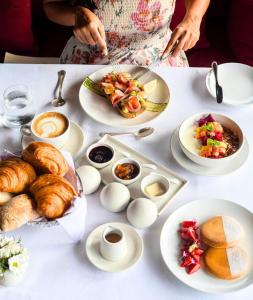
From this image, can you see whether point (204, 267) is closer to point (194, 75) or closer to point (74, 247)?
point (74, 247)

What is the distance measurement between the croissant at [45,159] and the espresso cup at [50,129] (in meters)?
0.13

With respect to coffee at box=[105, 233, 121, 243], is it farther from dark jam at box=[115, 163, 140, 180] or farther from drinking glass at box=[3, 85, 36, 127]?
drinking glass at box=[3, 85, 36, 127]

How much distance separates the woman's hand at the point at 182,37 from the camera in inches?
58.1

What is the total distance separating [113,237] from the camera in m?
0.98

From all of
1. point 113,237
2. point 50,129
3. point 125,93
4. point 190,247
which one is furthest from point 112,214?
point 125,93

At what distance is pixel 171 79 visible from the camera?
1459mm

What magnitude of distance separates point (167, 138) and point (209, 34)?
118 centimetres

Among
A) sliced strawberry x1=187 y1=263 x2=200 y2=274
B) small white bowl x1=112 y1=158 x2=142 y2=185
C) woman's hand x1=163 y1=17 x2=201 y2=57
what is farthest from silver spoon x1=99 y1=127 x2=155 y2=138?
sliced strawberry x1=187 y1=263 x2=200 y2=274

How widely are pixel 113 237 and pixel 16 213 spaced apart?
0.21 m

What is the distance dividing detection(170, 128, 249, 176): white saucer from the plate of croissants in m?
0.29

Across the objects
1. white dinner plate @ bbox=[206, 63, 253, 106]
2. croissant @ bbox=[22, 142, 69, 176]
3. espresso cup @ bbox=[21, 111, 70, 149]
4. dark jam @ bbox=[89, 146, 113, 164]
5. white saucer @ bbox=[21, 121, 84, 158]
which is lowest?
white saucer @ bbox=[21, 121, 84, 158]

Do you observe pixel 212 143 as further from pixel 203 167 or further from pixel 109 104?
pixel 109 104

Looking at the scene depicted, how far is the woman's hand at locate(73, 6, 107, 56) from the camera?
144 centimetres

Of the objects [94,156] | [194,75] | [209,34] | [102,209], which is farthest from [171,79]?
[209,34]
